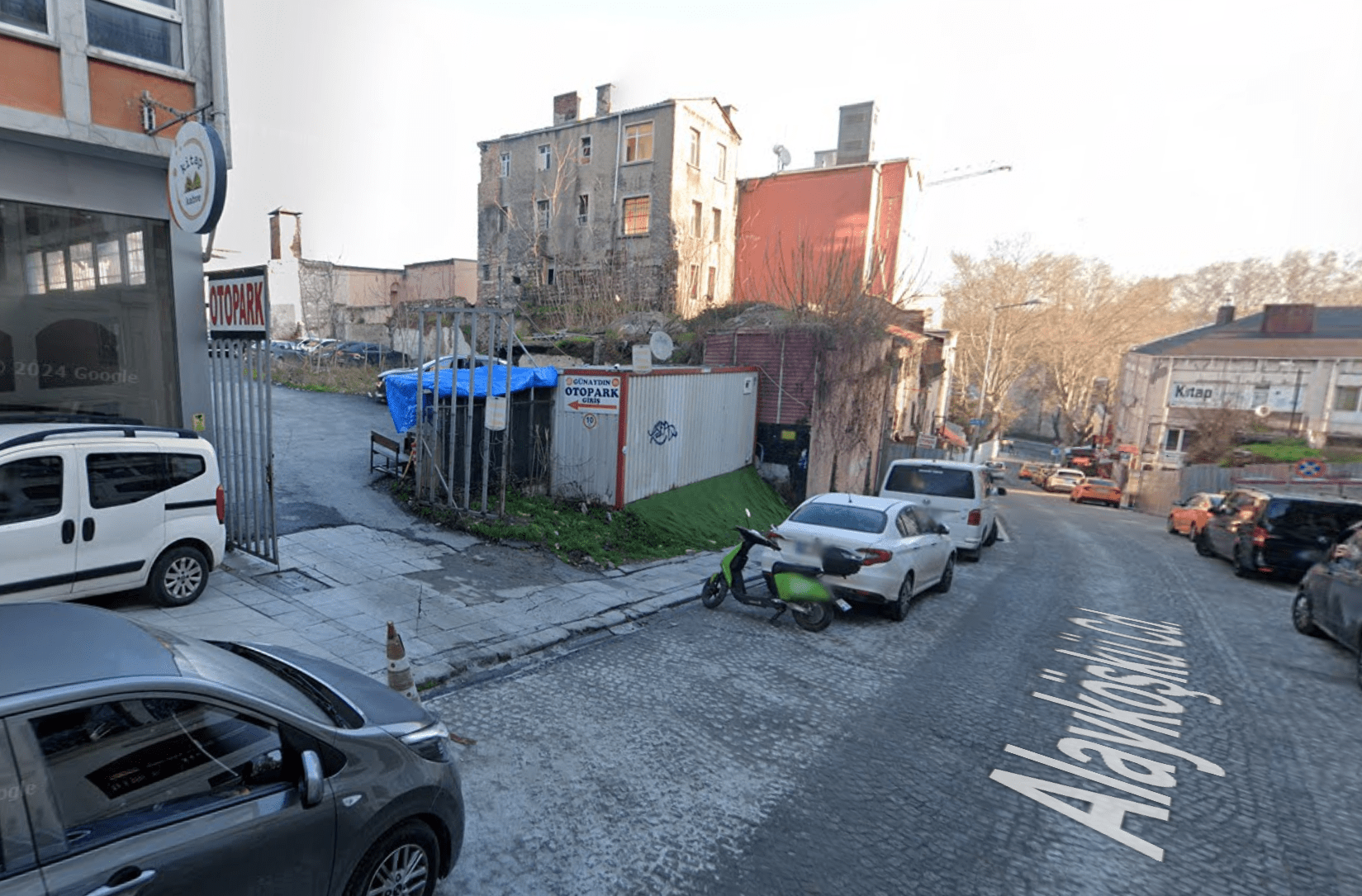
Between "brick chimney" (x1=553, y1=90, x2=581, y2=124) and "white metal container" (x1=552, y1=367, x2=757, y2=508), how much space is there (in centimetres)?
2516

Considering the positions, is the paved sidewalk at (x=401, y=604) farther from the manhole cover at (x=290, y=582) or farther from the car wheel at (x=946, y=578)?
the car wheel at (x=946, y=578)

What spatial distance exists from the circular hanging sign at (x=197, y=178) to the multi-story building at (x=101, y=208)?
36.6 inches

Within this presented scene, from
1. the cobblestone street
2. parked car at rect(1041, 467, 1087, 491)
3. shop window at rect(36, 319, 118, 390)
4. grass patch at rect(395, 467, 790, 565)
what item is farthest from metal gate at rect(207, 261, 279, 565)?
parked car at rect(1041, 467, 1087, 491)

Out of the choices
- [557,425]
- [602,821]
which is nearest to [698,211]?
[557,425]

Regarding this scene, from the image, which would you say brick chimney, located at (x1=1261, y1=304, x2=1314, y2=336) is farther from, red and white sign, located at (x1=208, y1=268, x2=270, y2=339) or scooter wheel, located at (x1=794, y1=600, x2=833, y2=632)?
red and white sign, located at (x1=208, y1=268, x2=270, y2=339)

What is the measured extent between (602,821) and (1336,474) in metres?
33.7

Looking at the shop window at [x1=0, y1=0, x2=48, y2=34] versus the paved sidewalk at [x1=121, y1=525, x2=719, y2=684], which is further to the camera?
the shop window at [x1=0, y1=0, x2=48, y2=34]

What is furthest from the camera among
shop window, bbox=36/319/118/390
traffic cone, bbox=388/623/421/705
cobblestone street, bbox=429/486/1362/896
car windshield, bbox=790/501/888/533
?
car windshield, bbox=790/501/888/533

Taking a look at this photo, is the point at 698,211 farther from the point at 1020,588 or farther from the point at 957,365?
the point at 957,365

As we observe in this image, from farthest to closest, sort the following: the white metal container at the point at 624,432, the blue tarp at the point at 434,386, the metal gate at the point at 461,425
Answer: the white metal container at the point at 624,432 → the blue tarp at the point at 434,386 → the metal gate at the point at 461,425

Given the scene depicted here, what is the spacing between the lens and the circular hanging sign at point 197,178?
274 inches

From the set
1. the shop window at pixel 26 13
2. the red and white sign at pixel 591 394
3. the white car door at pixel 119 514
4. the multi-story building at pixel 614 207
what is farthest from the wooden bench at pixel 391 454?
the multi-story building at pixel 614 207

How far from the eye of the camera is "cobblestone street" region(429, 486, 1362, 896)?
3809 mm

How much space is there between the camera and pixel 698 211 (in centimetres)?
3098
